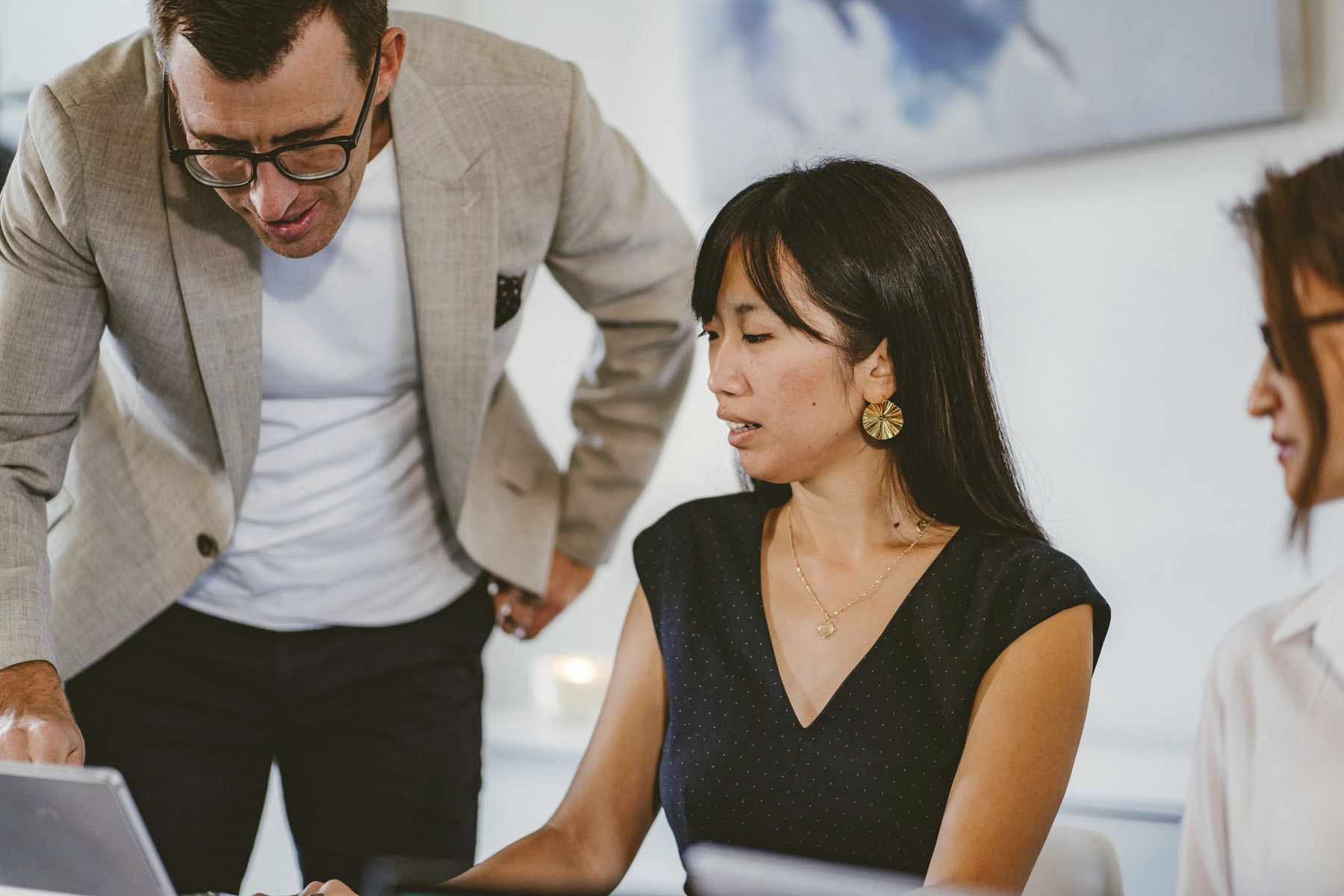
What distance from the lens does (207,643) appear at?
5.18 feet

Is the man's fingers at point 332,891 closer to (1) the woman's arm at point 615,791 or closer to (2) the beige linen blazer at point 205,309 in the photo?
(1) the woman's arm at point 615,791

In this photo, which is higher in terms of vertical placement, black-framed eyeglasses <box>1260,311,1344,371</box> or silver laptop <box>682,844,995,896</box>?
black-framed eyeglasses <box>1260,311,1344,371</box>

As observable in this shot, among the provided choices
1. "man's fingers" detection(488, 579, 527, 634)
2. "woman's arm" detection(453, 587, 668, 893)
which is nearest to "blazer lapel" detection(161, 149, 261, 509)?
"man's fingers" detection(488, 579, 527, 634)

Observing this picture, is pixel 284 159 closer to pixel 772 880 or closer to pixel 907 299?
pixel 907 299

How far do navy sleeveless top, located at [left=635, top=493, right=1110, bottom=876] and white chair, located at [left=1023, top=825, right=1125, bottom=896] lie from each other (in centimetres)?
17

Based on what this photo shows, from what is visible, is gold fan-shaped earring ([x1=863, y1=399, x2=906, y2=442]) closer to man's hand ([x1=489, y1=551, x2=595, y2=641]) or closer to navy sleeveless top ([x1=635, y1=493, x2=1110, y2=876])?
navy sleeveless top ([x1=635, y1=493, x2=1110, y2=876])

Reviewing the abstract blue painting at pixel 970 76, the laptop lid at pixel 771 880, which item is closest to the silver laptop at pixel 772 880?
the laptop lid at pixel 771 880

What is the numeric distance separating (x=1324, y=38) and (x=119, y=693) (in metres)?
2.23

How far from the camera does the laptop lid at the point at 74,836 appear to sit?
84cm

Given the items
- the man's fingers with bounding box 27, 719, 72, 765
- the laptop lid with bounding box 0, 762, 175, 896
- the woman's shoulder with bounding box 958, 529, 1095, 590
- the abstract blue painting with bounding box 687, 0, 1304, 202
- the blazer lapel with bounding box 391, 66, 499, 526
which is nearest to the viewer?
the laptop lid with bounding box 0, 762, 175, 896

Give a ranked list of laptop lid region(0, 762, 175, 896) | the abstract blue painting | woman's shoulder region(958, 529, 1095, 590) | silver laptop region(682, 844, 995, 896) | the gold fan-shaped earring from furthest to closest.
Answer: the abstract blue painting < the gold fan-shaped earring < woman's shoulder region(958, 529, 1095, 590) < laptop lid region(0, 762, 175, 896) < silver laptop region(682, 844, 995, 896)

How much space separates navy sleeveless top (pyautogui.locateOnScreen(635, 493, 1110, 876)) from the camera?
125cm

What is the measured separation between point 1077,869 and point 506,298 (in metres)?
1.01

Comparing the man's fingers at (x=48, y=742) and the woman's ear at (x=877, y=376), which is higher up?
the woman's ear at (x=877, y=376)
